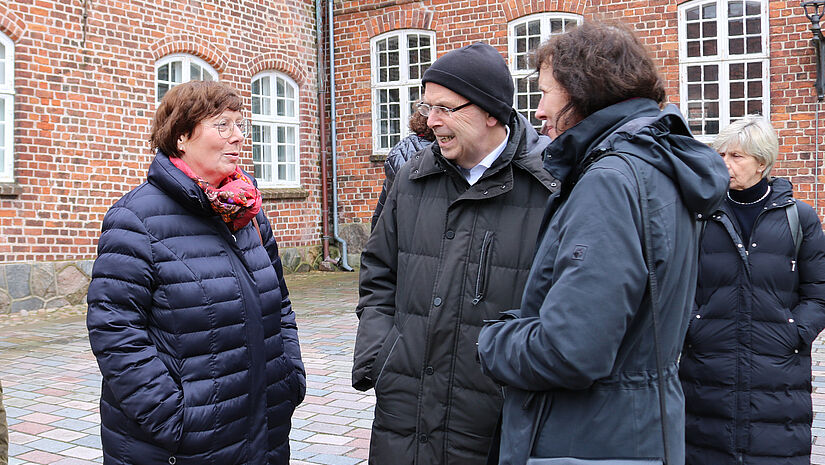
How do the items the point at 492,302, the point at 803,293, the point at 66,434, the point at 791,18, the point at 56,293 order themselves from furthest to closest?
the point at 791,18 < the point at 56,293 < the point at 66,434 < the point at 803,293 < the point at 492,302

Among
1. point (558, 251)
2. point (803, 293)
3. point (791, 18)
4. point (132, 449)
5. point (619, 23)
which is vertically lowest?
point (132, 449)

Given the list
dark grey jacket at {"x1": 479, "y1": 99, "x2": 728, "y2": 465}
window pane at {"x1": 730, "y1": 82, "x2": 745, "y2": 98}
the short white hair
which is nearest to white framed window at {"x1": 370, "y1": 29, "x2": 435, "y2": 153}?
window pane at {"x1": 730, "y1": 82, "x2": 745, "y2": 98}

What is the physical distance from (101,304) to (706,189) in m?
1.85

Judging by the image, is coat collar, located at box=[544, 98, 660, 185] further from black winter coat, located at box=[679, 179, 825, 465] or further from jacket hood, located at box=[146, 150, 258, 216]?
black winter coat, located at box=[679, 179, 825, 465]

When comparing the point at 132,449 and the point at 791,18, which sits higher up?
the point at 791,18

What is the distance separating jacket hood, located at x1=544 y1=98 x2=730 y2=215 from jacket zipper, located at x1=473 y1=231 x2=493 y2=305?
499 millimetres

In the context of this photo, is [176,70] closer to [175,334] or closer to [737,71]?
[737,71]

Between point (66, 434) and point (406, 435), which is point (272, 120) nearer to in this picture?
point (66, 434)

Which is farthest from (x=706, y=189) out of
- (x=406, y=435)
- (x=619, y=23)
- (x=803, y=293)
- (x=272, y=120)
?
(x=272, y=120)

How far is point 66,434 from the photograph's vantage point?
5000 mm

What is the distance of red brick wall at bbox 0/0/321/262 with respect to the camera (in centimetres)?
988

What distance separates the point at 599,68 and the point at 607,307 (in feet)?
2.01

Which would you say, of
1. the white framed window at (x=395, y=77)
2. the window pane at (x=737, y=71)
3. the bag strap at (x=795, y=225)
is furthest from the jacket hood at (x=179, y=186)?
the white framed window at (x=395, y=77)

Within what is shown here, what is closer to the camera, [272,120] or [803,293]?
[803,293]
